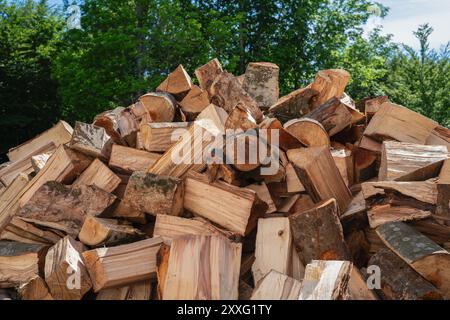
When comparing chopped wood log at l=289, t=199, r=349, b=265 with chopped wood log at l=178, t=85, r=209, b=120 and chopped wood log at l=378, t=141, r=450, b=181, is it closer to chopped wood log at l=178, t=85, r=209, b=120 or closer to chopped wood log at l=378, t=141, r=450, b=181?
chopped wood log at l=378, t=141, r=450, b=181

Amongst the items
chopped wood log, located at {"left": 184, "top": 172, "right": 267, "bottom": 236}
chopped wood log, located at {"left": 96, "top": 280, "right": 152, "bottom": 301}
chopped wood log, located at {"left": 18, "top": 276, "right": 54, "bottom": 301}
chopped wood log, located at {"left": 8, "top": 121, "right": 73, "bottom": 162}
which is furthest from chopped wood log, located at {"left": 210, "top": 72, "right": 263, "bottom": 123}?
chopped wood log, located at {"left": 18, "top": 276, "right": 54, "bottom": 301}

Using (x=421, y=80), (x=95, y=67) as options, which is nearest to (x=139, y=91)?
(x=95, y=67)

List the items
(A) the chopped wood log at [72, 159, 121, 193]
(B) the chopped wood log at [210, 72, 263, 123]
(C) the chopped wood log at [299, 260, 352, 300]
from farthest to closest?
(B) the chopped wood log at [210, 72, 263, 123] → (A) the chopped wood log at [72, 159, 121, 193] → (C) the chopped wood log at [299, 260, 352, 300]

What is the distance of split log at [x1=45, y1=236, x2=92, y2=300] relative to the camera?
8.91 ft

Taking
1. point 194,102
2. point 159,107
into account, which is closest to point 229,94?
point 194,102

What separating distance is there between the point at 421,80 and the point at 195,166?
454 inches

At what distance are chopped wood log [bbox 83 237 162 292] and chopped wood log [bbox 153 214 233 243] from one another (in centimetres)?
12

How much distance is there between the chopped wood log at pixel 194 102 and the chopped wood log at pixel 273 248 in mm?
1339

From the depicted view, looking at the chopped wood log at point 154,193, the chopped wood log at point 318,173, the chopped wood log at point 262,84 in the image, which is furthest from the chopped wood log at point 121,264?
the chopped wood log at point 262,84

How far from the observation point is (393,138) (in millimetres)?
3596

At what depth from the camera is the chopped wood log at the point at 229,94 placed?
3659 millimetres

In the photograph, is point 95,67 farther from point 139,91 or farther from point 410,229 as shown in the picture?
point 410,229

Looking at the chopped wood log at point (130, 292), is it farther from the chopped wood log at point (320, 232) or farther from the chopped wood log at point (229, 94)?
the chopped wood log at point (229, 94)
